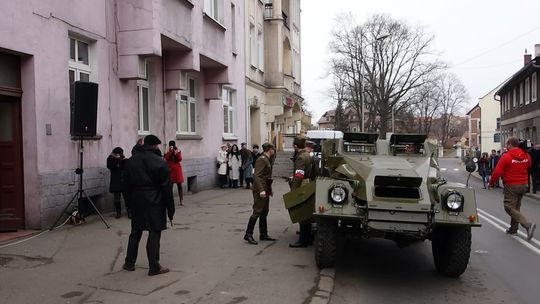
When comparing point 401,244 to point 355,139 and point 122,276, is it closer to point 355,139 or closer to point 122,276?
point 355,139

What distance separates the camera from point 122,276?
21.0 ft

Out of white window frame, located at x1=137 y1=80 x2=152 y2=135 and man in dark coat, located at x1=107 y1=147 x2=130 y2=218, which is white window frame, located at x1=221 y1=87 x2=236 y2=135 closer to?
white window frame, located at x1=137 y1=80 x2=152 y2=135

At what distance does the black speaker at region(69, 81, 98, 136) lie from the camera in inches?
375

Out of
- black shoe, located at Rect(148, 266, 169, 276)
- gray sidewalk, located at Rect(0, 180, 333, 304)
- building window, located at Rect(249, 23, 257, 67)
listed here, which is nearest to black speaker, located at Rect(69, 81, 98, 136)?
gray sidewalk, located at Rect(0, 180, 333, 304)

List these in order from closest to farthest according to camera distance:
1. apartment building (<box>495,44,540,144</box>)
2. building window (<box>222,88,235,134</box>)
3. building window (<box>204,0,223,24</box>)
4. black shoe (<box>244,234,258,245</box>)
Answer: black shoe (<box>244,234,258,245</box>) < building window (<box>204,0,223,24</box>) < building window (<box>222,88,235,134</box>) < apartment building (<box>495,44,540,144</box>)

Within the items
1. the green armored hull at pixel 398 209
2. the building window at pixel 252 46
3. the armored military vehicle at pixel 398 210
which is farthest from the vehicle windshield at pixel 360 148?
the building window at pixel 252 46

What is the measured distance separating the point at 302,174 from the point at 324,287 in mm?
2618

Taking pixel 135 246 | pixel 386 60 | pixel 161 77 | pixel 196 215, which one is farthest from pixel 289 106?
pixel 386 60

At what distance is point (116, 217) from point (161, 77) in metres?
5.06

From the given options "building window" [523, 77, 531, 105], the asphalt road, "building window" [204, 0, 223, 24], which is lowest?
the asphalt road

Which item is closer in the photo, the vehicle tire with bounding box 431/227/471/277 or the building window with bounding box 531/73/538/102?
the vehicle tire with bounding box 431/227/471/277

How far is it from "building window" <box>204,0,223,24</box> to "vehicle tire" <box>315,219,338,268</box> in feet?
36.3

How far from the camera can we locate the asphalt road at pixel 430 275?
240 inches

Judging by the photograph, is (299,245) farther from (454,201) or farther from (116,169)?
(116,169)
